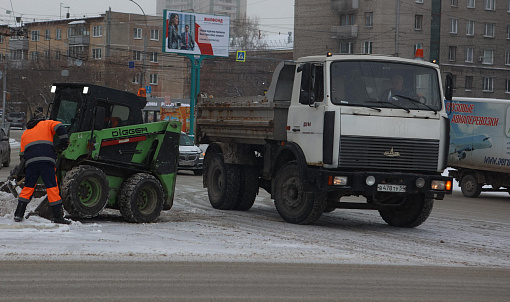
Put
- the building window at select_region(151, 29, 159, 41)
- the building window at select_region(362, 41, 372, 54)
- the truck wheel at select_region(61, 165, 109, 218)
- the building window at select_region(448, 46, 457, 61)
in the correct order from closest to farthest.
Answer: the truck wheel at select_region(61, 165, 109, 218) < the building window at select_region(362, 41, 372, 54) < the building window at select_region(448, 46, 457, 61) < the building window at select_region(151, 29, 159, 41)

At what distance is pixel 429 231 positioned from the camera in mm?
13891

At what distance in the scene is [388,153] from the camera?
1302 centimetres

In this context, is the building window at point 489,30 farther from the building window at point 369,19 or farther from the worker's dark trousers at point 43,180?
the worker's dark trousers at point 43,180

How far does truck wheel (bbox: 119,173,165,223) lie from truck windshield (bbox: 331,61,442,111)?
3.23 m

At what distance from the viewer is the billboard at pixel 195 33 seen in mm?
46219

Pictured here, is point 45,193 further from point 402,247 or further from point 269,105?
point 402,247

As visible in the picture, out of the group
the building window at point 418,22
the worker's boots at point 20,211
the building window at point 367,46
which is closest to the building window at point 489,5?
the building window at point 418,22

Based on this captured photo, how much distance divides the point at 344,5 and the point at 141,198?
196 feet

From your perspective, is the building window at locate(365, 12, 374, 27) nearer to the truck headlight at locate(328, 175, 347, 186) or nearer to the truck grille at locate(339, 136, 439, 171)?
the truck grille at locate(339, 136, 439, 171)

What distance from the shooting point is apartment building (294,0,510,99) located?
2687 inches

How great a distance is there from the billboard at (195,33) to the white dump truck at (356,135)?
106 ft

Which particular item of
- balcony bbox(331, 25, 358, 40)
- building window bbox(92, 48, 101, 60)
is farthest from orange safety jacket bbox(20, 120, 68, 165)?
building window bbox(92, 48, 101, 60)

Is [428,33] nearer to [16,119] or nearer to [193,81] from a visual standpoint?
[193,81]

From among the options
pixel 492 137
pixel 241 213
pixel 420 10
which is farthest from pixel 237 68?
pixel 241 213
